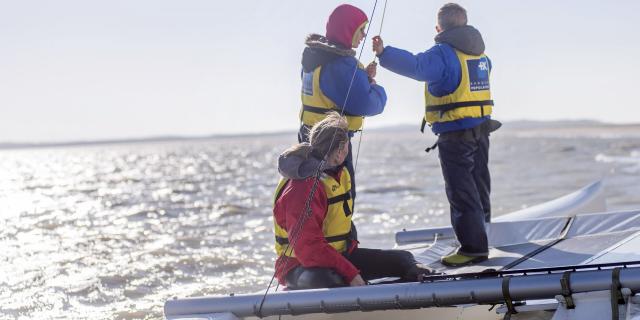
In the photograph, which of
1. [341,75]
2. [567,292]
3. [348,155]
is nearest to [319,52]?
[341,75]

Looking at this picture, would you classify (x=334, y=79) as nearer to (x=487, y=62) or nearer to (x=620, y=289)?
(x=487, y=62)

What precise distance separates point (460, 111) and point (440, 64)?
28 centimetres

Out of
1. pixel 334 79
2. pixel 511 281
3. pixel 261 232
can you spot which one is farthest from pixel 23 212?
pixel 511 281

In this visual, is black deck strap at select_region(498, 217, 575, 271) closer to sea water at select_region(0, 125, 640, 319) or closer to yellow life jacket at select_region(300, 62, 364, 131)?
yellow life jacket at select_region(300, 62, 364, 131)

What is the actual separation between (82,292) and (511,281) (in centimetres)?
385

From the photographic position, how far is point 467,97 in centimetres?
443

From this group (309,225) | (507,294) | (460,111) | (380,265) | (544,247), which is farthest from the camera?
(544,247)

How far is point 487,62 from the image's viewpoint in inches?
180

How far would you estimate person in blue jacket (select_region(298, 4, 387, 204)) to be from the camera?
421cm

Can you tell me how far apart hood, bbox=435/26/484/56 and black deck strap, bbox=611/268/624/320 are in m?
1.70

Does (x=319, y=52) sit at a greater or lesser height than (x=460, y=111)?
greater

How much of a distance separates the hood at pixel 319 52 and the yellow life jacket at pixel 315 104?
0.12ft

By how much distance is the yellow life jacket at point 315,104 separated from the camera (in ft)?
14.2

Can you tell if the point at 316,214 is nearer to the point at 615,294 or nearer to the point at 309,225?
the point at 309,225
